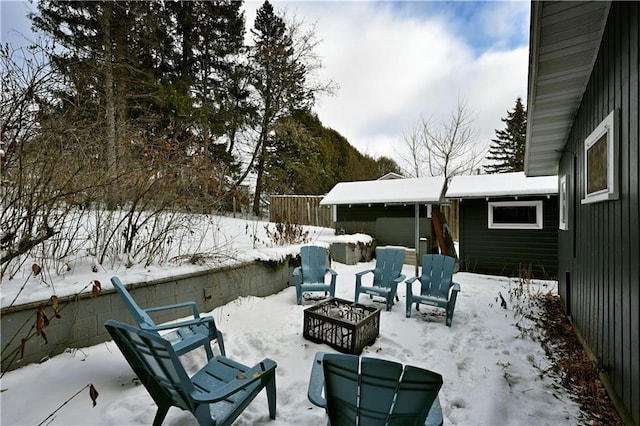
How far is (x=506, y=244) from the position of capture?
735cm

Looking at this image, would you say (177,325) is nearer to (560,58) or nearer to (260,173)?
(560,58)

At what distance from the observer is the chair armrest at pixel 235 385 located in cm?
151

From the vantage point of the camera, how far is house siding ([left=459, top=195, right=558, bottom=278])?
273 inches

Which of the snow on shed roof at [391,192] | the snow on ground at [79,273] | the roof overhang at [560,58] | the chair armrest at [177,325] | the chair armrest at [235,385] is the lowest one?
the chair armrest at [235,385]

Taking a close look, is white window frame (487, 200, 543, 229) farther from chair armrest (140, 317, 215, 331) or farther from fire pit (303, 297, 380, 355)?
chair armrest (140, 317, 215, 331)

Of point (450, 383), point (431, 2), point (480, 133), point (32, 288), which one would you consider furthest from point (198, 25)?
point (480, 133)

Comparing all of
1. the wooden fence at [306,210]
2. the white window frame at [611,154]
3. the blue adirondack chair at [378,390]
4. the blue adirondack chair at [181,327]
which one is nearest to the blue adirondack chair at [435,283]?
the white window frame at [611,154]

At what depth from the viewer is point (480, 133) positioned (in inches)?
630

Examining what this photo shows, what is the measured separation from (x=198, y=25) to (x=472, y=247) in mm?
12433

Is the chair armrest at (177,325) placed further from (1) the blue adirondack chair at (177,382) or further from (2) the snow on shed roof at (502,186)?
(2) the snow on shed roof at (502,186)

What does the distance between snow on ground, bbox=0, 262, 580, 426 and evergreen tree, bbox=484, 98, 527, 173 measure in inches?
779

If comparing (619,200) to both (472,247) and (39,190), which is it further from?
(472,247)

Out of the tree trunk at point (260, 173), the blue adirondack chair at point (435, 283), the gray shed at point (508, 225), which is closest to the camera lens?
the blue adirondack chair at point (435, 283)

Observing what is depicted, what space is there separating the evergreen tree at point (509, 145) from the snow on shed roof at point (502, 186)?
14.2 meters
